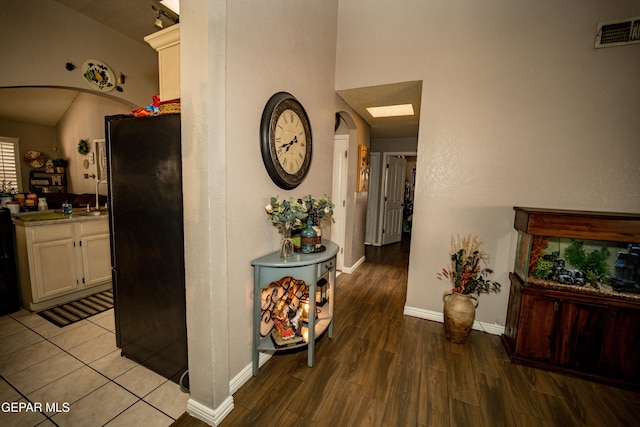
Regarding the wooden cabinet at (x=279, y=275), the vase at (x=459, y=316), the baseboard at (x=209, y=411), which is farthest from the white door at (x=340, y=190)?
the baseboard at (x=209, y=411)

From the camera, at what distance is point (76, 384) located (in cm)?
168

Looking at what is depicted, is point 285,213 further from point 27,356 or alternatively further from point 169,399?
point 27,356

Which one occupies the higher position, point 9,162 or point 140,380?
point 9,162

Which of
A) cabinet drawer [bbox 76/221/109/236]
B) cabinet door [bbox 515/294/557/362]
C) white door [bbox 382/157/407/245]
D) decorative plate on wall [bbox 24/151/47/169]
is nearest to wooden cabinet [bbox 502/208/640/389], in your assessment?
cabinet door [bbox 515/294/557/362]

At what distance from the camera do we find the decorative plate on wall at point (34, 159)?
6.32 meters

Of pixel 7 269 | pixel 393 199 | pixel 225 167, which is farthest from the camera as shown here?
pixel 393 199

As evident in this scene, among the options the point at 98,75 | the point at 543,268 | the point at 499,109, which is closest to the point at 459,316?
the point at 543,268

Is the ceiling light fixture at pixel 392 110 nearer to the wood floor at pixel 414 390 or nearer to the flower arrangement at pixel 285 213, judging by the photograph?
the flower arrangement at pixel 285 213

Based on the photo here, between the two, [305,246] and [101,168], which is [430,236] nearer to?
[305,246]

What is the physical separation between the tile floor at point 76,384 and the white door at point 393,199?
4.95m

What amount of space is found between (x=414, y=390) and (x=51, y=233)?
12.2 feet

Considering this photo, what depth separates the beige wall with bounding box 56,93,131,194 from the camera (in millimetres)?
5234

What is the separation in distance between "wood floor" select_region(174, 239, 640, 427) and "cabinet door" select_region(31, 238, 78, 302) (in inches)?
93.5

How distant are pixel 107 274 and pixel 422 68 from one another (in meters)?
4.37
